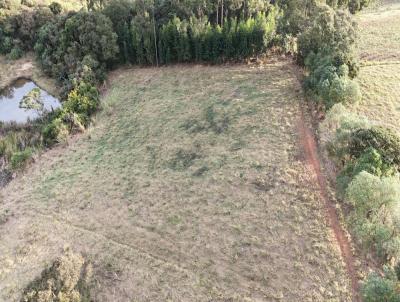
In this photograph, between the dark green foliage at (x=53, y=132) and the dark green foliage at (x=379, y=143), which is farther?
the dark green foliage at (x=53, y=132)

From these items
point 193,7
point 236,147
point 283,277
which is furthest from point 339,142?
point 193,7

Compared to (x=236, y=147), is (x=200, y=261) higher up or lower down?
lower down

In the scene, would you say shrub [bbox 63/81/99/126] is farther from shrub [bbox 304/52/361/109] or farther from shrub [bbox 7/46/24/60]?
shrub [bbox 304/52/361/109]

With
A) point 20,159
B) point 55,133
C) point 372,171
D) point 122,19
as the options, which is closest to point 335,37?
point 372,171

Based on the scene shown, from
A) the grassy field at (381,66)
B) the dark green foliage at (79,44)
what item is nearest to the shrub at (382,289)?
the grassy field at (381,66)

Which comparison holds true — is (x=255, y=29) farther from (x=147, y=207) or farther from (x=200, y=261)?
(x=200, y=261)

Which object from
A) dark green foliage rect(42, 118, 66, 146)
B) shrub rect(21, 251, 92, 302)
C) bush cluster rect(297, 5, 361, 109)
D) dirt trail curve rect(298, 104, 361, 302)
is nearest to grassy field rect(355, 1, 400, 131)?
bush cluster rect(297, 5, 361, 109)

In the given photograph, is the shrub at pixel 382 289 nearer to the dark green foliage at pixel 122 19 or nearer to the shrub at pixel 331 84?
the shrub at pixel 331 84

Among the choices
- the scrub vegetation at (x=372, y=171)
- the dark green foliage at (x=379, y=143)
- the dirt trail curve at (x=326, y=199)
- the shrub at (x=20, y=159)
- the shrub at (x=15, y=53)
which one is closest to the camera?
the scrub vegetation at (x=372, y=171)
